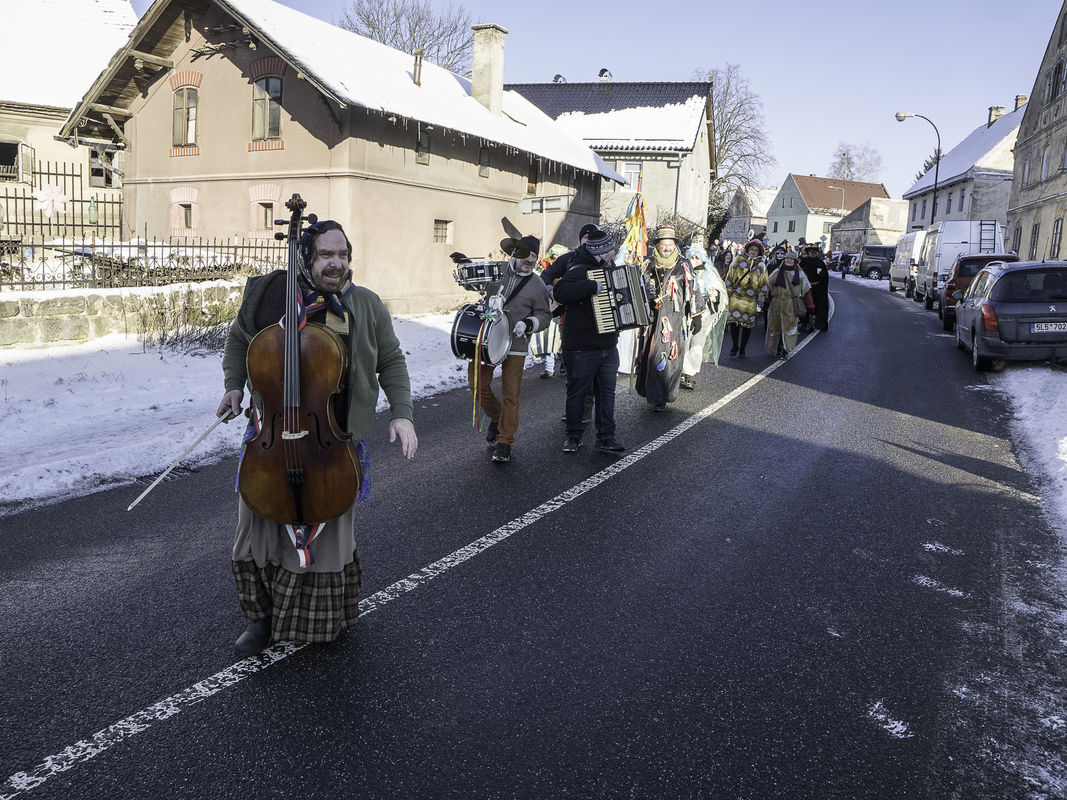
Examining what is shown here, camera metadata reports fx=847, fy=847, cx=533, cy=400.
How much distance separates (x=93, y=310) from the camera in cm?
1074

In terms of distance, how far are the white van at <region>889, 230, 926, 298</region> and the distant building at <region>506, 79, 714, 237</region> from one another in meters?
10.9

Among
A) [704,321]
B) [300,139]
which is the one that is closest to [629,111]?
[300,139]

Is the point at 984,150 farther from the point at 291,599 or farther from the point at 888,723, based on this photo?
the point at 291,599

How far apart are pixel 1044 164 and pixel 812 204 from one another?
61.4m

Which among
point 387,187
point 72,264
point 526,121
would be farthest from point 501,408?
point 526,121

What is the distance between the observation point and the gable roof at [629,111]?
42.9 metres

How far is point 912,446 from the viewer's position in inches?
313

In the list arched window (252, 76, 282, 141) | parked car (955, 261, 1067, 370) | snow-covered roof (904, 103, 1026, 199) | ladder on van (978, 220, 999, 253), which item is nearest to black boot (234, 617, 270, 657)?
parked car (955, 261, 1067, 370)

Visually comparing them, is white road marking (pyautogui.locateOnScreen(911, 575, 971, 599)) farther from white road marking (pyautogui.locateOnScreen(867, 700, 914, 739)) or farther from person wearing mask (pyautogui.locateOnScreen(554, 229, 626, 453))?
person wearing mask (pyautogui.locateOnScreen(554, 229, 626, 453))

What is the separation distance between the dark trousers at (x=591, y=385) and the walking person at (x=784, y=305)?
22.5 feet

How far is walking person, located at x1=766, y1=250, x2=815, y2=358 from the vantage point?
44.6ft

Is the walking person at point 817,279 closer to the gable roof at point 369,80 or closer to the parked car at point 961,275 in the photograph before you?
the parked car at point 961,275

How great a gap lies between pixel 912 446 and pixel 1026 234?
37.8 metres

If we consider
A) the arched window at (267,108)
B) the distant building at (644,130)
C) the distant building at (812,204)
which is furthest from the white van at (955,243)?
the distant building at (812,204)
